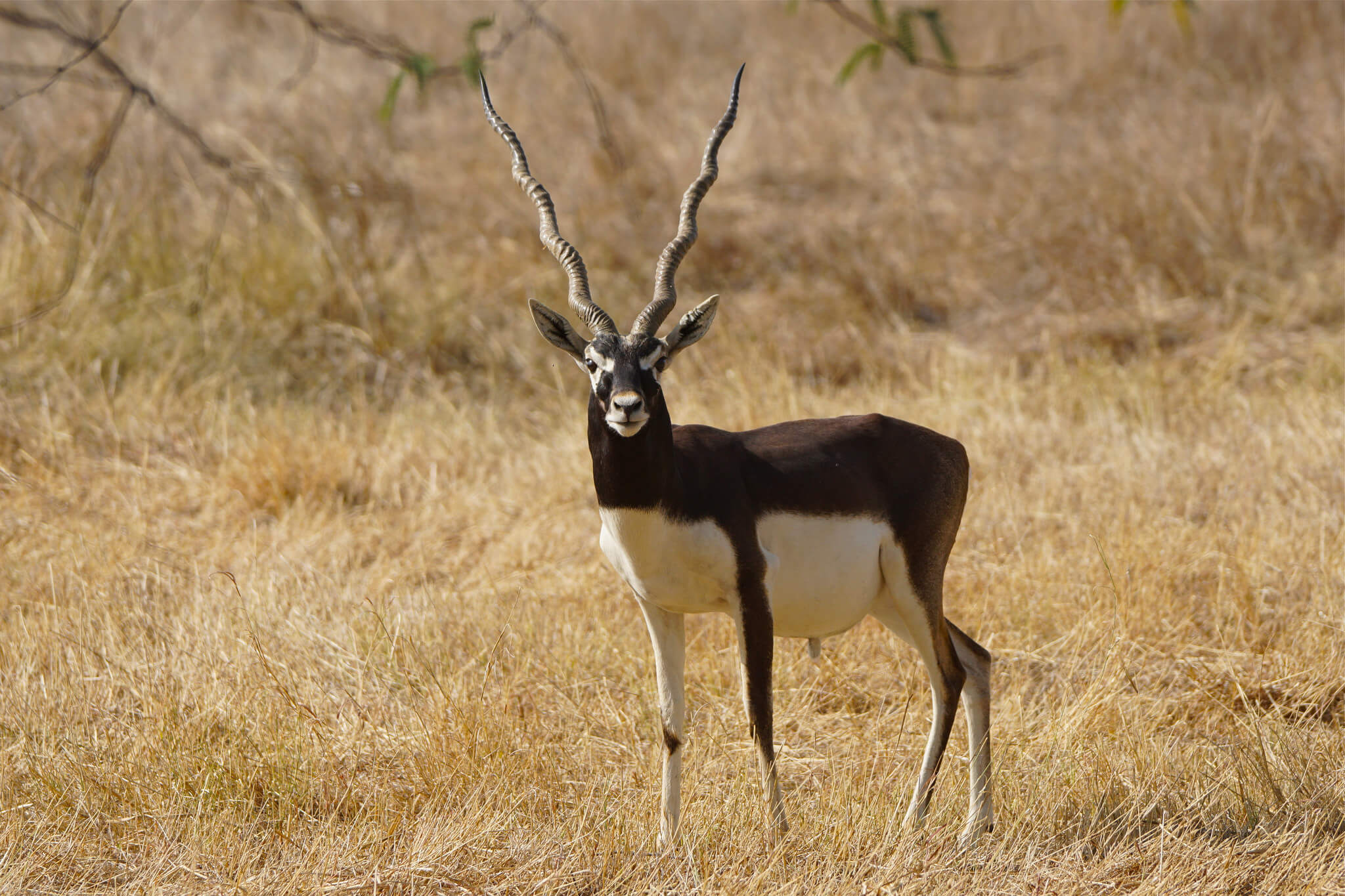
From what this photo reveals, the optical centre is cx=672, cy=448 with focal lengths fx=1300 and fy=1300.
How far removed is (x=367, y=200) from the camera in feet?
38.2

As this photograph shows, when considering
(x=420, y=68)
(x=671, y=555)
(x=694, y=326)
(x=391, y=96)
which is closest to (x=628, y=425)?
(x=671, y=555)

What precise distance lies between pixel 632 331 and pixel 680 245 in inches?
12.2

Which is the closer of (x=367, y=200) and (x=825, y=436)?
(x=825, y=436)

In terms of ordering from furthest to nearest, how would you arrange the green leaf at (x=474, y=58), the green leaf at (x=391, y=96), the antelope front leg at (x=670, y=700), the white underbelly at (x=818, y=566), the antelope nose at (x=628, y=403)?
the green leaf at (x=391, y=96), the green leaf at (x=474, y=58), the antelope front leg at (x=670, y=700), the white underbelly at (x=818, y=566), the antelope nose at (x=628, y=403)

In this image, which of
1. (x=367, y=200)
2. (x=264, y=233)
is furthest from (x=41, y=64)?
(x=264, y=233)

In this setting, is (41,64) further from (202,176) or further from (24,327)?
(24,327)

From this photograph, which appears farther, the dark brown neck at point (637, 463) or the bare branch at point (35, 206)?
the bare branch at point (35, 206)

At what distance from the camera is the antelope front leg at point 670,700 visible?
4.00m

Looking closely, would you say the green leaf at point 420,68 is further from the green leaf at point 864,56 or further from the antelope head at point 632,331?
the green leaf at point 864,56

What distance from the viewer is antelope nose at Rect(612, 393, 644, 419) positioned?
128 inches

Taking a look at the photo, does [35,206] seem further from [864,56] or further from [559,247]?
[864,56]

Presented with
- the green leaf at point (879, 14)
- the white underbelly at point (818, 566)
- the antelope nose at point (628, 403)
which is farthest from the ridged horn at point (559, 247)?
the green leaf at point (879, 14)

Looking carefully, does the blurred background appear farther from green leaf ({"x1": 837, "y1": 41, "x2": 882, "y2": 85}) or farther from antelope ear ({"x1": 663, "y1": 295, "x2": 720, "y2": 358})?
antelope ear ({"x1": 663, "y1": 295, "x2": 720, "y2": 358})

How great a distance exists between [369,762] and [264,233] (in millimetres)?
6417
